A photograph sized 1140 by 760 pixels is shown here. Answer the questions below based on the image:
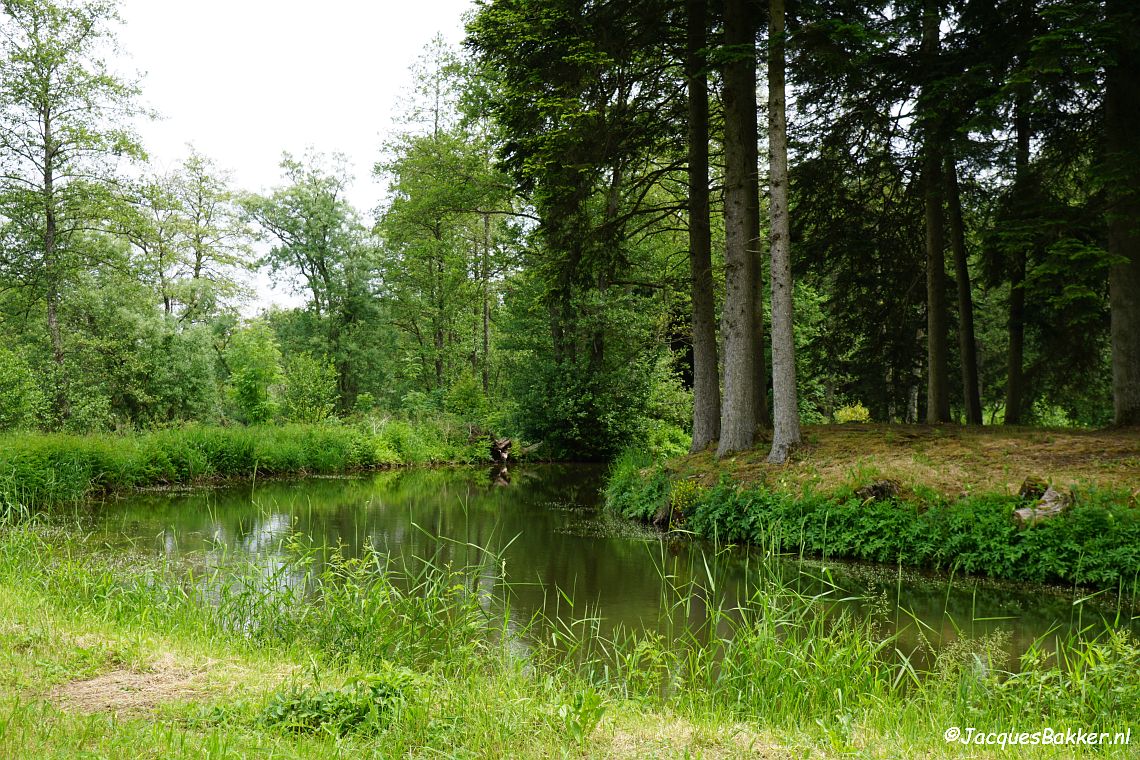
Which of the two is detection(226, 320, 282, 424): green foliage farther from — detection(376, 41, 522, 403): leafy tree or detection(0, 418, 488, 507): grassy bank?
detection(376, 41, 522, 403): leafy tree

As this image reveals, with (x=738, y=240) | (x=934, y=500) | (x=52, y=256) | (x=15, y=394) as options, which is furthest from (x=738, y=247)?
(x=52, y=256)

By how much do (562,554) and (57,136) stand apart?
1856 cm

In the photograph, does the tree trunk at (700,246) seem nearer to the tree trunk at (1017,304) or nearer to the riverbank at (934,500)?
the riverbank at (934,500)

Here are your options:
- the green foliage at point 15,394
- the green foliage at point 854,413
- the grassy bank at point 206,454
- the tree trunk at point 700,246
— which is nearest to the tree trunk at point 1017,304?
the tree trunk at point 700,246

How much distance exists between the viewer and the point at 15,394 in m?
15.6

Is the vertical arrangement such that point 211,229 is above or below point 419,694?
above

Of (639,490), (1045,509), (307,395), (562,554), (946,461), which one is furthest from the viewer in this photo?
(307,395)

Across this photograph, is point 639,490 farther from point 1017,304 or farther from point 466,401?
point 466,401

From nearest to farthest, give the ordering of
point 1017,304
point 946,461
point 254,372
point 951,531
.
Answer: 1. point 951,531
2. point 946,461
3. point 1017,304
4. point 254,372

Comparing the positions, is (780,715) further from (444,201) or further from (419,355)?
(419,355)

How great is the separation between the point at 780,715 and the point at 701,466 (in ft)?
28.9

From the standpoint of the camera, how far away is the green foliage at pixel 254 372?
22891mm

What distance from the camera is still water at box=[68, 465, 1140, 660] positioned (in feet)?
21.1

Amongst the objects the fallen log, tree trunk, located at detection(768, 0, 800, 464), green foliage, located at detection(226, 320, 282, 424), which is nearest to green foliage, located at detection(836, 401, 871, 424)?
tree trunk, located at detection(768, 0, 800, 464)
